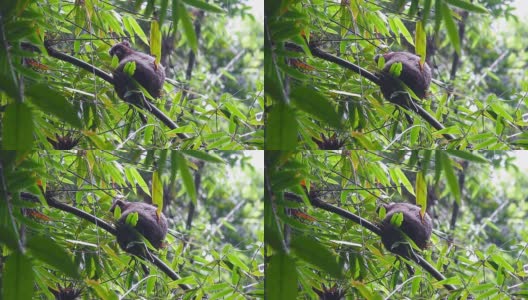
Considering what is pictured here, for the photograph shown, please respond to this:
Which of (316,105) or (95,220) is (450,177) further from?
(95,220)

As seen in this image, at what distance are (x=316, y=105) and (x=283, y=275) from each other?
0.87 feet

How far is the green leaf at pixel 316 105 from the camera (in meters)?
0.72

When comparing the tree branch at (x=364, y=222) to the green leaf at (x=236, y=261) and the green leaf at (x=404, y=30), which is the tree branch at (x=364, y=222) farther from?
the green leaf at (x=404, y=30)

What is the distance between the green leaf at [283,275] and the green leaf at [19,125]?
360mm

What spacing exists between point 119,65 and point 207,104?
23 cm

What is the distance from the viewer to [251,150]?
1578 millimetres

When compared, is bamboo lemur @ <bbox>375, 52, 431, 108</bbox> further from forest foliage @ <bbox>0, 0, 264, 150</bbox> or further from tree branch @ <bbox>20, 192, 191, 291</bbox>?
tree branch @ <bbox>20, 192, 191, 291</bbox>

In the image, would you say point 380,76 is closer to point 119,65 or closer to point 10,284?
point 119,65

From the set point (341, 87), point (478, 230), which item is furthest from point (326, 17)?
point (478, 230)

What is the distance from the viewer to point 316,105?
740 millimetres

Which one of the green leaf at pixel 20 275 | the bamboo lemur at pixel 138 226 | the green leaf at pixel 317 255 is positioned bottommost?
the bamboo lemur at pixel 138 226

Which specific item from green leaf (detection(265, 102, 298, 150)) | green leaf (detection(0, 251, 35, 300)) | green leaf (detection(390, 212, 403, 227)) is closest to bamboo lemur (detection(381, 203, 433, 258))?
green leaf (detection(390, 212, 403, 227))

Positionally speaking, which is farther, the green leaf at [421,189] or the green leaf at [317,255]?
the green leaf at [421,189]

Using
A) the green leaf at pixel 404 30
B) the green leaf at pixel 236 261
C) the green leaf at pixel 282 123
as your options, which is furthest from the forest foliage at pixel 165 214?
the green leaf at pixel 282 123
